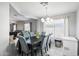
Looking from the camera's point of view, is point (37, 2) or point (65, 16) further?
point (65, 16)

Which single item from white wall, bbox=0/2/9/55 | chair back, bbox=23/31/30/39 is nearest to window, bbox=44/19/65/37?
chair back, bbox=23/31/30/39

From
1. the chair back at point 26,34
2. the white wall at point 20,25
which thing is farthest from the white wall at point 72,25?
the white wall at point 20,25

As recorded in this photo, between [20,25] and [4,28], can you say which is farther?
[20,25]

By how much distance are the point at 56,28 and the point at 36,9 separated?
621 mm

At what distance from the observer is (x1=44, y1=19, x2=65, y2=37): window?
6.03ft

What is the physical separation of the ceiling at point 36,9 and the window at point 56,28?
0.19 metres

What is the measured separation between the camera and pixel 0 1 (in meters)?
1.57

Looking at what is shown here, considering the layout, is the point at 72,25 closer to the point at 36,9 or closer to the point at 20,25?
the point at 36,9

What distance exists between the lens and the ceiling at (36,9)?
167 centimetres

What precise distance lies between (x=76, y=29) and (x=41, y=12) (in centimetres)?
84

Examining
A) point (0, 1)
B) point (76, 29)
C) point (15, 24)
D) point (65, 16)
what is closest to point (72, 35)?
point (76, 29)

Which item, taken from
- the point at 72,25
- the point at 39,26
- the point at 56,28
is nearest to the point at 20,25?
the point at 39,26

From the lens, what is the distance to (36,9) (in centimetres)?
180

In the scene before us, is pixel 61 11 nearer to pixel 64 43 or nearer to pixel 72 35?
pixel 72 35
